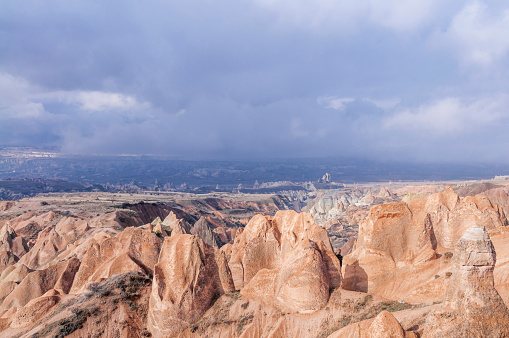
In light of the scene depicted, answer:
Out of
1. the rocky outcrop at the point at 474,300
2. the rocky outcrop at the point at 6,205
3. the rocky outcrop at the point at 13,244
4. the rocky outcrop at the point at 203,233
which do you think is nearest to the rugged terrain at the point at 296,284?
the rocky outcrop at the point at 474,300

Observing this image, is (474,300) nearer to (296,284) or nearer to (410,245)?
(296,284)

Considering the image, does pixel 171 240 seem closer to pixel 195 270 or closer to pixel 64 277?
pixel 195 270

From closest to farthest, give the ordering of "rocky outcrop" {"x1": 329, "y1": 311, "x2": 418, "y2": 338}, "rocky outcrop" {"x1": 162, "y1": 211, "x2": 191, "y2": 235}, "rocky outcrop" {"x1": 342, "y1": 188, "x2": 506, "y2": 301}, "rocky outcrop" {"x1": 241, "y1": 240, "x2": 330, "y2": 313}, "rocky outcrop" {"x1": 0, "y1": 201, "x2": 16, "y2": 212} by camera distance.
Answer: "rocky outcrop" {"x1": 329, "y1": 311, "x2": 418, "y2": 338}, "rocky outcrop" {"x1": 241, "y1": 240, "x2": 330, "y2": 313}, "rocky outcrop" {"x1": 342, "y1": 188, "x2": 506, "y2": 301}, "rocky outcrop" {"x1": 162, "y1": 211, "x2": 191, "y2": 235}, "rocky outcrop" {"x1": 0, "y1": 201, "x2": 16, "y2": 212}

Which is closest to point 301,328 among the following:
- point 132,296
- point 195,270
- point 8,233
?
point 195,270

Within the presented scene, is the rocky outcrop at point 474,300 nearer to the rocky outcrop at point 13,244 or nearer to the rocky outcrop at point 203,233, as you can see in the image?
the rocky outcrop at point 203,233

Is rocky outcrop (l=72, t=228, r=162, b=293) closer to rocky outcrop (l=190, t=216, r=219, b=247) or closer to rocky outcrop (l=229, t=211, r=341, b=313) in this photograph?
rocky outcrop (l=229, t=211, r=341, b=313)

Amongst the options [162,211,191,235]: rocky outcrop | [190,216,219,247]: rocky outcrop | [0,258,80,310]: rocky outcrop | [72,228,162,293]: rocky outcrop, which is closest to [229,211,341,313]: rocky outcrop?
[72,228,162,293]: rocky outcrop

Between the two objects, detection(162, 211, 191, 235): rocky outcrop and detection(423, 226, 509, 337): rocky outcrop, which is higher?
detection(423, 226, 509, 337): rocky outcrop
